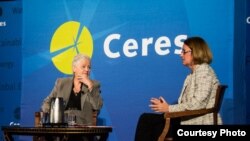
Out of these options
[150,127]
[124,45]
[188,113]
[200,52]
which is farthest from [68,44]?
[188,113]

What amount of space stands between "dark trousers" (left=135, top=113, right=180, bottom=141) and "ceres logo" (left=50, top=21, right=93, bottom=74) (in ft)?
5.24

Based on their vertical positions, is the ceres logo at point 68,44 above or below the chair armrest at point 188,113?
above

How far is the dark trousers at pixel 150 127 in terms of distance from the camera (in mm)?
4164

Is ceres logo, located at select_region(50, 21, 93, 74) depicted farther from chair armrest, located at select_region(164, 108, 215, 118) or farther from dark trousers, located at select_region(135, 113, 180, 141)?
chair armrest, located at select_region(164, 108, 215, 118)

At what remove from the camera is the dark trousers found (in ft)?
13.7

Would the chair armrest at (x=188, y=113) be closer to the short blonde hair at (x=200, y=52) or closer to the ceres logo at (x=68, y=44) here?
the short blonde hair at (x=200, y=52)

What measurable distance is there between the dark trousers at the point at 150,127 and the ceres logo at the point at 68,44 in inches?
62.9

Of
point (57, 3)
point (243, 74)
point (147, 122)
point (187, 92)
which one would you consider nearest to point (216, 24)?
point (243, 74)

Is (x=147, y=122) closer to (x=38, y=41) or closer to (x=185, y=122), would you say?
(x=185, y=122)

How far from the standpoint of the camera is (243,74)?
484cm

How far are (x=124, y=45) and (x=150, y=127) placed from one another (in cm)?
144

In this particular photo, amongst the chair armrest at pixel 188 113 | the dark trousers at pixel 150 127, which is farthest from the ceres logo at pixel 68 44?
the chair armrest at pixel 188 113

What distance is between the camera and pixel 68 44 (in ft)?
18.8

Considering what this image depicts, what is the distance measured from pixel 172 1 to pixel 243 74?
1040 millimetres
